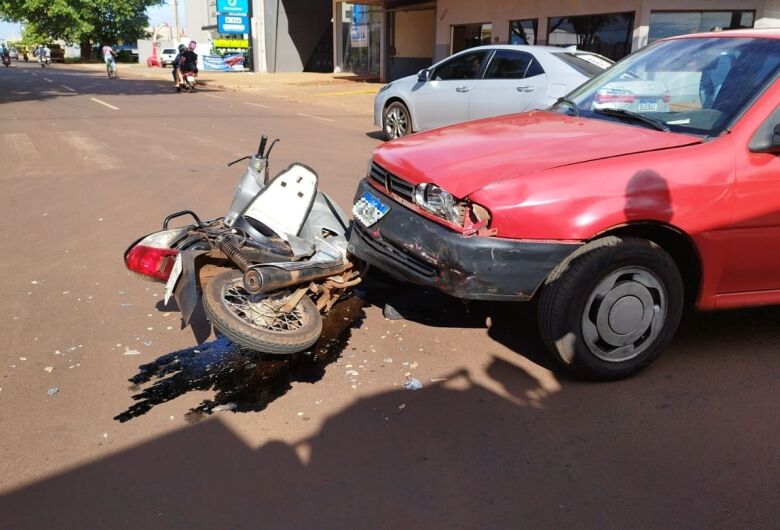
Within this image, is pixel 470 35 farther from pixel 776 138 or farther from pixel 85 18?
pixel 85 18

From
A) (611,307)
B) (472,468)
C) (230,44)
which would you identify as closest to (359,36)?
(230,44)

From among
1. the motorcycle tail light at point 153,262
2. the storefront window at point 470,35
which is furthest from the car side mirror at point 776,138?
the storefront window at point 470,35

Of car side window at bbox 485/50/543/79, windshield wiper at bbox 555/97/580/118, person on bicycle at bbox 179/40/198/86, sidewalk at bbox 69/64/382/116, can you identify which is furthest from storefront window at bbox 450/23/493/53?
windshield wiper at bbox 555/97/580/118

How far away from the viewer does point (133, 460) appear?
9.62 ft

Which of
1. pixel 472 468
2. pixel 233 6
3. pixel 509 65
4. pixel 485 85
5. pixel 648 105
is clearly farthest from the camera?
pixel 233 6

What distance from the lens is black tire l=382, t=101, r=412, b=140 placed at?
38.8 feet

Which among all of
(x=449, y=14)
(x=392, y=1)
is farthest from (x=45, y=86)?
(x=449, y=14)

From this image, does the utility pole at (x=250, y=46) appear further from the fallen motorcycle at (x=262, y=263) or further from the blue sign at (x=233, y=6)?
the fallen motorcycle at (x=262, y=263)

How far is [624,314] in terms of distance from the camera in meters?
3.48

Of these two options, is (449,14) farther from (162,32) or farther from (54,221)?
(162,32)

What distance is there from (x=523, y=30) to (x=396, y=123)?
34.2ft

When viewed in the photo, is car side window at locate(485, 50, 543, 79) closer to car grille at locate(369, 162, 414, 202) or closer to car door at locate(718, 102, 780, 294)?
car grille at locate(369, 162, 414, 202)

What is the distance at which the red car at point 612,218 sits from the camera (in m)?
3.26

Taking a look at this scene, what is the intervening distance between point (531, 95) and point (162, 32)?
280 feet
